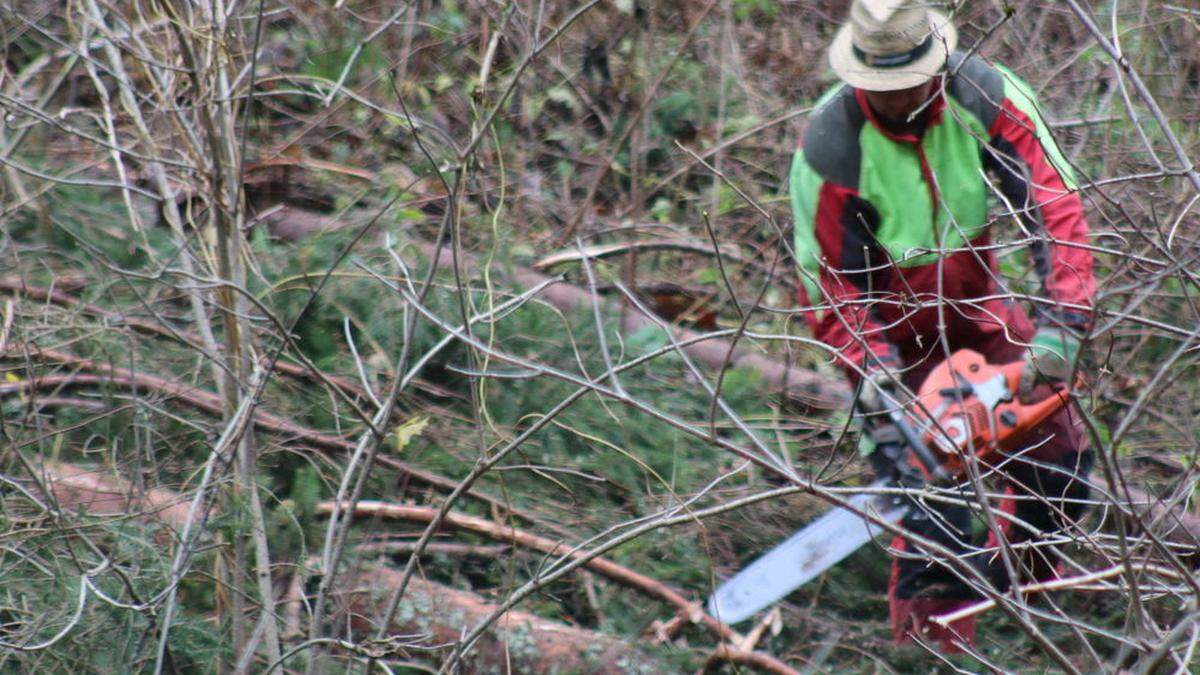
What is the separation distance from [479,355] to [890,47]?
1608 millimetres

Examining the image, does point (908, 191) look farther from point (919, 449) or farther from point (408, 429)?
point (408, 429)

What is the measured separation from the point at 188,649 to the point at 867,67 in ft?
8.75

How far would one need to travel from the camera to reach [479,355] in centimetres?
410

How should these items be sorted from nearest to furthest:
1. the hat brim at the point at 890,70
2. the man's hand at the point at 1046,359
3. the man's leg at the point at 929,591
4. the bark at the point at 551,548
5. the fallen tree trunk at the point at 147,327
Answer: the man's hand at the point at 1046,359
the hat brim at the point at 890,70
the man's leg at the point at 929,591
the bark at the point at 551,548
the fallen tree trunk at the point at 147,327

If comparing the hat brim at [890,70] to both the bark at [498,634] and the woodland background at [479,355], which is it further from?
the bark at [498,634]

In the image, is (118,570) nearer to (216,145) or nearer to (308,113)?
(216,145)

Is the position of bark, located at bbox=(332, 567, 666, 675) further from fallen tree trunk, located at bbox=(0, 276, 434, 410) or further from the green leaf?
fallen tree trunk, located at bbox=(0, 276, 434, 410)

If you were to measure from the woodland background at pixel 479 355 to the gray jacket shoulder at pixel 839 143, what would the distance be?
67 cm

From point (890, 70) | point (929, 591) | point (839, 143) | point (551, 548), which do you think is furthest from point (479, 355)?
point (929, 591)

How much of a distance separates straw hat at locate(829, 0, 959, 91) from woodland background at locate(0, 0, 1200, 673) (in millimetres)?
659

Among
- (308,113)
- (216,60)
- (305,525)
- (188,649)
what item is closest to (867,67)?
(216,60)

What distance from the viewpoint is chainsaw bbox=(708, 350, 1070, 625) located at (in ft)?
12.1

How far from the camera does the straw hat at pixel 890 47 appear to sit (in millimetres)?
3891

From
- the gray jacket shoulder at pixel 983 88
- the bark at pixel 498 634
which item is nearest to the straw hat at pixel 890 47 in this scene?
the gray jacket shoulder at pixel 983 88
